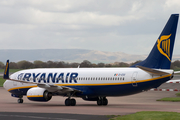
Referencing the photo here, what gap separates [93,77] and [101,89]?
1579mm

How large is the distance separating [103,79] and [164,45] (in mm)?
6761

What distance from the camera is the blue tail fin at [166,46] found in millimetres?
30000

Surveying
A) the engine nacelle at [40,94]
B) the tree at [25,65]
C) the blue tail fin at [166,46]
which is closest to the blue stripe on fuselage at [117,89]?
the blue tail fin at [166,46]

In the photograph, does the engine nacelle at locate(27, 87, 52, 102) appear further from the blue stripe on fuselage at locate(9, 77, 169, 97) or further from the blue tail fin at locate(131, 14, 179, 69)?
the blue tail fin at locate(131, 14, 179, 69)

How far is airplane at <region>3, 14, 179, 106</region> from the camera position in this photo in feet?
98.7

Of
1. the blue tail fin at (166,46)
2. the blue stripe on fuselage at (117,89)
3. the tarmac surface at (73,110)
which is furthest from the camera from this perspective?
the blue stripe on fuselage at (117,89)

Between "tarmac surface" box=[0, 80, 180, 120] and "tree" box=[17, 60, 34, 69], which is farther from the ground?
"tree" box=[17, 60, 34, 69]

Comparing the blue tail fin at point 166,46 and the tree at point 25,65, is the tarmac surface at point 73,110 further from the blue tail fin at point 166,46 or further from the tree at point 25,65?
the tree at point 25,65

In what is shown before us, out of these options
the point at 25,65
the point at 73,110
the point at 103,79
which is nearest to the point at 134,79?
the point at 103,79

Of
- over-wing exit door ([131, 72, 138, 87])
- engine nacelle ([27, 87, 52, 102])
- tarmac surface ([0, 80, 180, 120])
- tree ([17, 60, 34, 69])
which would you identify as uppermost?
tree ([17, 60, 34, 69])

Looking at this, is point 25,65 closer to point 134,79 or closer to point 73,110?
point 134,79

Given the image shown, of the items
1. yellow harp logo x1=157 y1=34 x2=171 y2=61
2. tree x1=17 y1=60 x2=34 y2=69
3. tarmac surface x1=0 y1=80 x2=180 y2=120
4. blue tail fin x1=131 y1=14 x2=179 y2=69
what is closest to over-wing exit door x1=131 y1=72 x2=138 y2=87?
blue tail fin x1=131 y1=14 x2=179 y2=69

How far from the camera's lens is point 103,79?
33.2 m

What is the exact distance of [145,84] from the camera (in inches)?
1200
